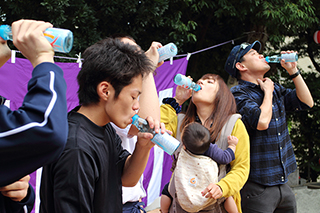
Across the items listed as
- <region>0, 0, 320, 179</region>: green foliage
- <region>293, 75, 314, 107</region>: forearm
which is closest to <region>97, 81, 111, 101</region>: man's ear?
<region>293, 75, 314, 107</region>: forearm

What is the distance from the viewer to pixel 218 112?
7.59 feet

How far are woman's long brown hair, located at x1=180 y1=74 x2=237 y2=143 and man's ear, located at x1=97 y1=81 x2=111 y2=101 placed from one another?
1.19m

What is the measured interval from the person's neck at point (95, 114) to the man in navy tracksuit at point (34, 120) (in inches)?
16.1

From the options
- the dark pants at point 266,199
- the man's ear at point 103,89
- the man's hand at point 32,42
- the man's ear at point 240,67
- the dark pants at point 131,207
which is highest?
the man's hand at point 32,42

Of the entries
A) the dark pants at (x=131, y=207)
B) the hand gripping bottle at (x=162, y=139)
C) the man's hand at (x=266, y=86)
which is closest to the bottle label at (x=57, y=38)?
the hand gripping bottle at (x=162, y=139)

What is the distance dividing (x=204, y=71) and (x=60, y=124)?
19.8 feet

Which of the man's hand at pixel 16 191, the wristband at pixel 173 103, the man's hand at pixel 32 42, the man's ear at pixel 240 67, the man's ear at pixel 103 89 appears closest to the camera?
the man's hand at pixel 32 42

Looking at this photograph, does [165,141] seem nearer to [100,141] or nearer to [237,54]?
[100,141]

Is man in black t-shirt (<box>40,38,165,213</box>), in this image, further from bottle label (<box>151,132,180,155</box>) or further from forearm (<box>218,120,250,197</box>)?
forearm (<box>218,120,250,197</box>)

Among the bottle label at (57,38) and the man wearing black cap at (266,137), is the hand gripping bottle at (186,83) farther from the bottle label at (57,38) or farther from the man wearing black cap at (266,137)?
the bottle label at (57,38)

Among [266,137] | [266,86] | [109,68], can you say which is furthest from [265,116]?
[109,68]

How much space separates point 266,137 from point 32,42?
84.5 inches

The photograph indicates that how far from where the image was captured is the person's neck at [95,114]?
50.7 inches

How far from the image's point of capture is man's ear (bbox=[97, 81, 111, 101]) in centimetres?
126
